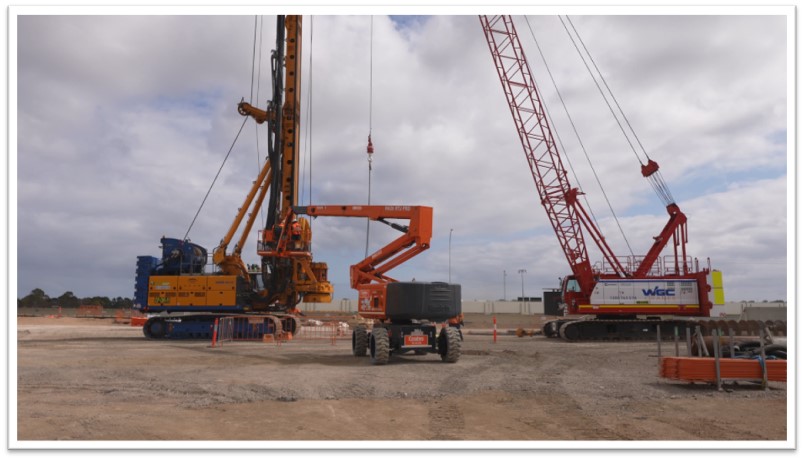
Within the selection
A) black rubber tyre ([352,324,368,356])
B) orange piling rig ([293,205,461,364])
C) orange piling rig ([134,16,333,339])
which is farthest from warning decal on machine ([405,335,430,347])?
orange piling rig ([134,16,333,339])

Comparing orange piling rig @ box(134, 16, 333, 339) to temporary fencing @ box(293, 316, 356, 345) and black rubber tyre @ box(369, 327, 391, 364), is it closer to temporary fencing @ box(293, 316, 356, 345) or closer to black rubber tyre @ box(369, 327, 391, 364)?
temporary fencing @ box(293, 316, 356, 345)

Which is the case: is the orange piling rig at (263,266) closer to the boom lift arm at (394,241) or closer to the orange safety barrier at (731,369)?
the boom lift arm at (394,241)

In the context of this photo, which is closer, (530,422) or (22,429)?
(22,429)

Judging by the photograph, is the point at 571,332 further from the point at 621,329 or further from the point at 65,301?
the point at 65,301

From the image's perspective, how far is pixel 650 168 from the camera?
35.7 meters

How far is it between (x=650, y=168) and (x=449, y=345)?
25874 millimetres

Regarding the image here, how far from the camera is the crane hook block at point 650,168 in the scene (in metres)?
35.6

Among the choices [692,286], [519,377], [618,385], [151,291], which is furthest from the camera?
[692,286]

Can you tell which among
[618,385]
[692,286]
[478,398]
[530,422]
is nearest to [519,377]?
[618,385]

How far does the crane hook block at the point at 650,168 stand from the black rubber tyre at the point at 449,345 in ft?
82.2

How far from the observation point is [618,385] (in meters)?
12.0
